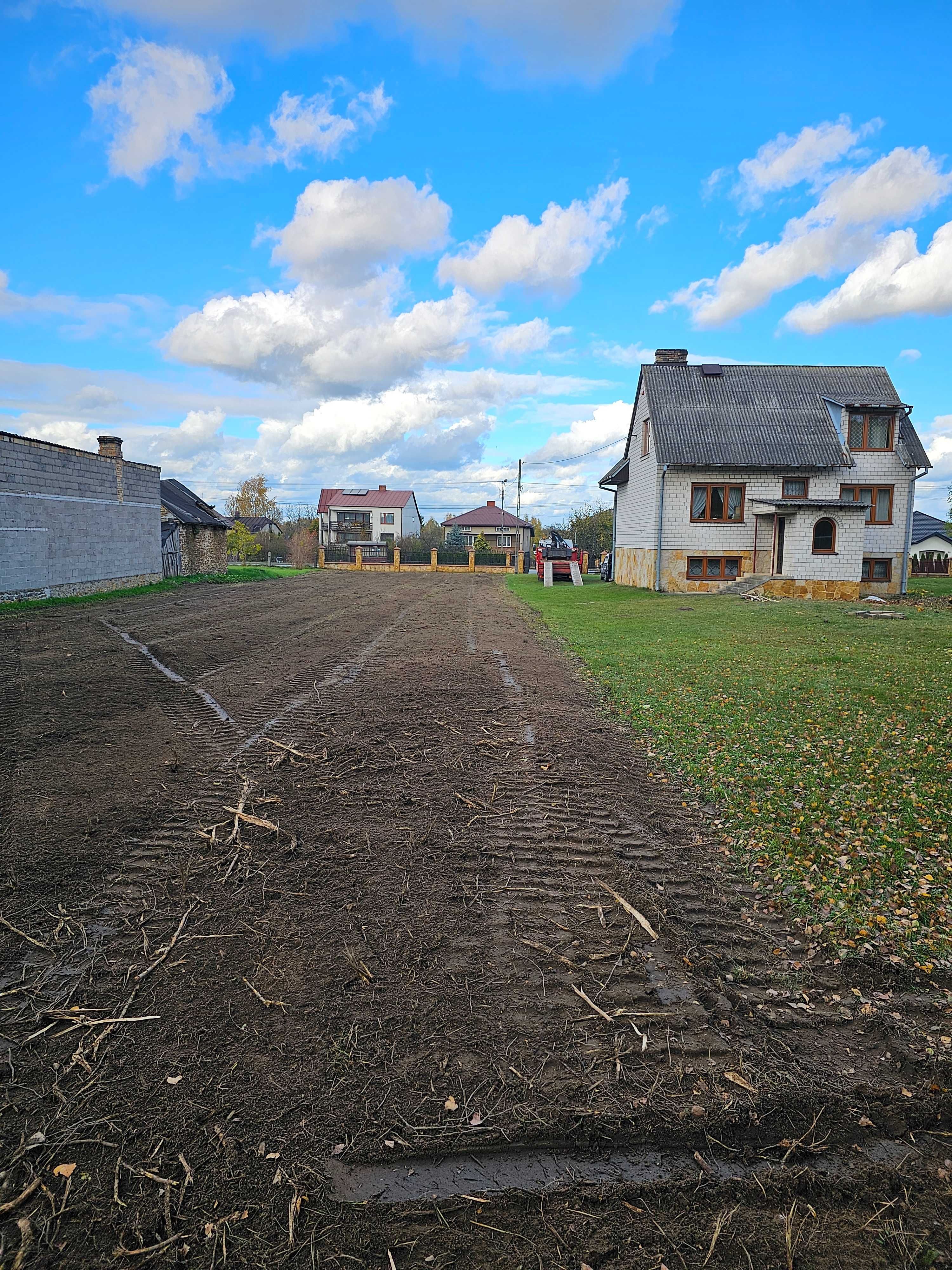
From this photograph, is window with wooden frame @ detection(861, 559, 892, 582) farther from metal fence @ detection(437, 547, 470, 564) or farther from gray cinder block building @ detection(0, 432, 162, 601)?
metal fence @ detection(437, 547, 470, 564)

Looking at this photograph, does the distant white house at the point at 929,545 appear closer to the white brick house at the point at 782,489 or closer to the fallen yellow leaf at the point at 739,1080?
the white brick house at the point at 782,489

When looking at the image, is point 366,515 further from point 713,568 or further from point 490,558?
point 713,568

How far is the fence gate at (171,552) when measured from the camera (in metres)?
32.2

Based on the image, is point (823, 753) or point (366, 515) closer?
point (823, 753)

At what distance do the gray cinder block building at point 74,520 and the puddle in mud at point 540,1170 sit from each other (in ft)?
72.1

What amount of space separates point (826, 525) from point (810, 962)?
79.9ft

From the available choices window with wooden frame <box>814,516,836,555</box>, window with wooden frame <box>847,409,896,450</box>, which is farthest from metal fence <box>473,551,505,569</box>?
window with wooden frame <box>814,516,836,555</box>

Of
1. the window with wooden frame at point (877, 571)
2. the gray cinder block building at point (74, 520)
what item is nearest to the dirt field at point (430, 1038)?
the gray cinder block building at point (74, 520)

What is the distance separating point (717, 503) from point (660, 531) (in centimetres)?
230

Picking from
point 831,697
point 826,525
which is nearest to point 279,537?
point 826,525

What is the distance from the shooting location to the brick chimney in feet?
88.2

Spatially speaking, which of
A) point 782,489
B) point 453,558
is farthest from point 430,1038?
point 453,558

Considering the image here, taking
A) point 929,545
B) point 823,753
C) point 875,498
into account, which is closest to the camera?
point 823,753

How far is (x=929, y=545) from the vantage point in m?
63.6
